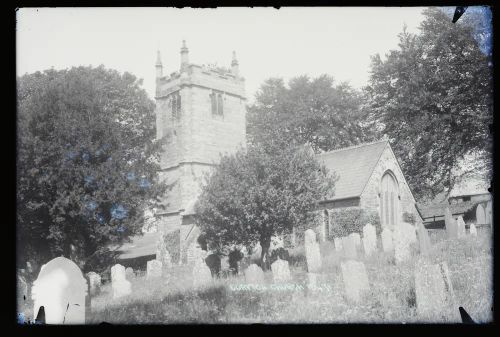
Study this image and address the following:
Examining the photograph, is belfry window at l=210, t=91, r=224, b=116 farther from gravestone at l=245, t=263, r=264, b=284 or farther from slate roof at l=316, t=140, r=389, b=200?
gravestone at l=245, t=263, r=264, b=284

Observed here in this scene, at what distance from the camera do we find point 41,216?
709 inches

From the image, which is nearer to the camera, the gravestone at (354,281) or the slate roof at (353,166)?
the gravestone at (354,281)

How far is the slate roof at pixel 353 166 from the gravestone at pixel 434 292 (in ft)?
58.5

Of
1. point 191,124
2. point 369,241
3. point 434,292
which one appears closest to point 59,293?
point 434,292

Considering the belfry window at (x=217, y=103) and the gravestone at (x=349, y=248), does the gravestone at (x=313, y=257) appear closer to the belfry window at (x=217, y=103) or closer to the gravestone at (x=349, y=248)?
the gravestone at (x=349, y=248)

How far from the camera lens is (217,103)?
38.5 m

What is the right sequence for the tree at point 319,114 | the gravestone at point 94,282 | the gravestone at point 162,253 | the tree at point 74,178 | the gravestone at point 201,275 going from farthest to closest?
the tree at point 319,114, the gravestone at point 162,253, the gravestone at point 94,282, the tree at point 74,178, the gravestone at point 201,275

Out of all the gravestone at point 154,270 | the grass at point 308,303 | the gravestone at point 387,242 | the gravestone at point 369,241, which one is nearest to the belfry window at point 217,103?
the gravestone at point 154,270

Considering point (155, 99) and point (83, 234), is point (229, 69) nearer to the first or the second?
point (155, 99)

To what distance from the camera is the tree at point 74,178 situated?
683 inches

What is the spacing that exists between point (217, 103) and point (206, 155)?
509cm

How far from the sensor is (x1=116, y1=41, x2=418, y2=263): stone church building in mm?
28531

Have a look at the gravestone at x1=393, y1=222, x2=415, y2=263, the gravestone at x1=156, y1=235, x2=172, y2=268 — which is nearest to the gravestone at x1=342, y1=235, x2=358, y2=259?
the gravestone at x1=393, y1=222, x2=415, y2=263
